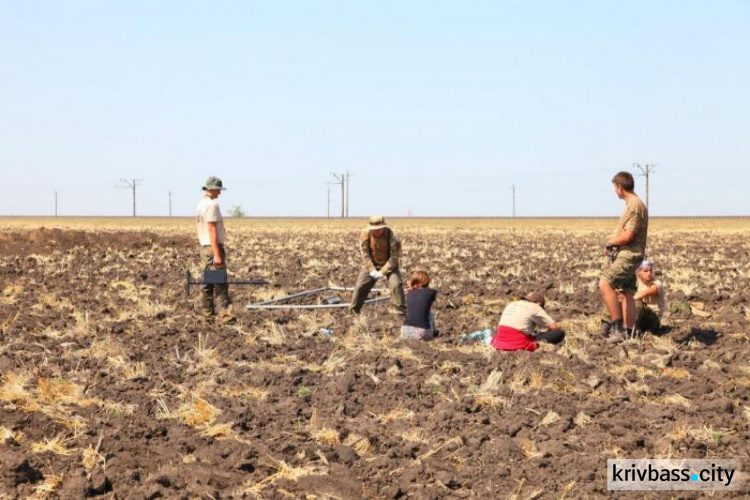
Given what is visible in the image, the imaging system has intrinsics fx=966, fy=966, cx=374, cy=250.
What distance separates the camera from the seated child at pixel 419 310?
11047 millimetres

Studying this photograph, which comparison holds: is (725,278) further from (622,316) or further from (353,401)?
(353,401)

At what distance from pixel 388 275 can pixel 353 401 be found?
14.3ft

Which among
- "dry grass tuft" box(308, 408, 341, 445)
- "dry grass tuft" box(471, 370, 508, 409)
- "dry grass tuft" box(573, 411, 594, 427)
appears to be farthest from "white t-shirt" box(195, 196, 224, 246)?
"dry grass tuft" box(573, 411, 594, 427)

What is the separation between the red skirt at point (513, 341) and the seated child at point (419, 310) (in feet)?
3.36

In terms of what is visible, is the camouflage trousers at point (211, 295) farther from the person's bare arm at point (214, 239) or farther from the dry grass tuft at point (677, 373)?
the dry grass tuft at point (677, 373)

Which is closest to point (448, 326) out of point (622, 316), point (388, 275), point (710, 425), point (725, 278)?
point (388, 275)

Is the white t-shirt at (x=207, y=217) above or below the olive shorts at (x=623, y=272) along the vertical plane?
above

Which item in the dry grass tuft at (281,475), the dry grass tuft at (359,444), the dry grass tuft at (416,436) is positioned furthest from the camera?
the dry grass tuft at (416,436)

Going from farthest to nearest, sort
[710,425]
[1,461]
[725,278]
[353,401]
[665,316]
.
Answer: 1. [725,278]
2. [665,316]
3. [353,401]
4. [710,425]
5. [1,461]

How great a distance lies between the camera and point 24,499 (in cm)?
595

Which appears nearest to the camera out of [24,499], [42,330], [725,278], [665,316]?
[24,499]

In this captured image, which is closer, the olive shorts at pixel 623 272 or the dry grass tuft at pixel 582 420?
the dry grass tuft at pixel 582 420

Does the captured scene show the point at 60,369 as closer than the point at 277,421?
No

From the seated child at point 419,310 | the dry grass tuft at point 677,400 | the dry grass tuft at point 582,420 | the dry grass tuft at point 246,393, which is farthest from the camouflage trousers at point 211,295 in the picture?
the dry grass tuft at point 677,400
